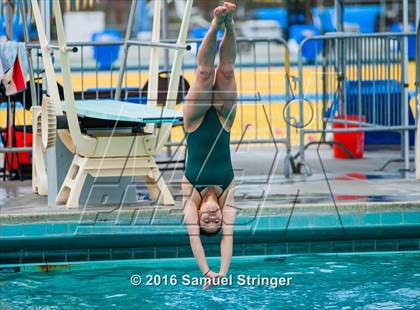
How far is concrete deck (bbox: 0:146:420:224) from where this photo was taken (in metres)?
7.50

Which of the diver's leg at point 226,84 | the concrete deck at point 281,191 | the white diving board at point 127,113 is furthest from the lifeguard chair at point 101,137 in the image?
the diver's leg at point 226,84

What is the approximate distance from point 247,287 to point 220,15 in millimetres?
2256

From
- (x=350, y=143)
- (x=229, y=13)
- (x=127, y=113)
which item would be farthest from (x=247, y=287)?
(x=350, y=143)

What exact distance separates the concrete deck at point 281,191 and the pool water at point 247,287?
42 cm

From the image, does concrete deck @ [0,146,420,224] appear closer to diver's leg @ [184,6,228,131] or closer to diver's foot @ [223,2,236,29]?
diver's leg @ [184,6,228,131]

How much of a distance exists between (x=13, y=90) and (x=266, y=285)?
10.5 ft

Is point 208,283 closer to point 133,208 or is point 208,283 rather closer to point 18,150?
point 133,208

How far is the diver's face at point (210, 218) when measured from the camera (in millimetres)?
5789

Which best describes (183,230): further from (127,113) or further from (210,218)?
(210,218)

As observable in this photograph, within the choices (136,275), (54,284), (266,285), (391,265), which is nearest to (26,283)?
(54,284)

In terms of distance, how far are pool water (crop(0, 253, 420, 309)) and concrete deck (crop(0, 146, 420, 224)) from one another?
42 cm

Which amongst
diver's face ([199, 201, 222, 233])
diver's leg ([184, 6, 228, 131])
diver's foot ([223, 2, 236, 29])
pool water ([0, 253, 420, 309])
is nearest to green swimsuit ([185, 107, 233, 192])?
diver's leg ([184, 6, 228, 131])

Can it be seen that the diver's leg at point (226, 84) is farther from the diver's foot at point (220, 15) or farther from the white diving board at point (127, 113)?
the white diving board at point (127, 113)

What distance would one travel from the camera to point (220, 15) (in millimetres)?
5445
